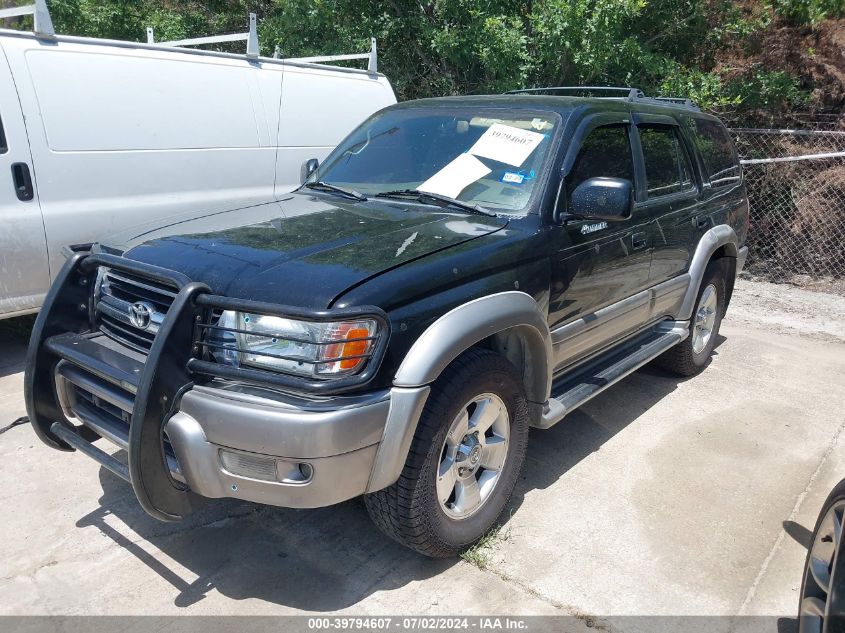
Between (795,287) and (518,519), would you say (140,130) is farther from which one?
(795,287)

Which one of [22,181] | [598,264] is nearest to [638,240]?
[598,264]

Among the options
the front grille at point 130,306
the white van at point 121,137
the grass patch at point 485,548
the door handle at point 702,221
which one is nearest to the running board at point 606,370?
the grass patch at point 485,548

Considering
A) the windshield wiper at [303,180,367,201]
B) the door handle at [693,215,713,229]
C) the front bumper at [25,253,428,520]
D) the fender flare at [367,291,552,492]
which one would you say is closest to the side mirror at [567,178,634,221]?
the fender flare at [367,291,552,492]

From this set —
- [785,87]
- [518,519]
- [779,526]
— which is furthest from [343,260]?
[785,87]

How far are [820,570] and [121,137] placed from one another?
5148mm

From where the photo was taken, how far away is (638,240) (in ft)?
14.2

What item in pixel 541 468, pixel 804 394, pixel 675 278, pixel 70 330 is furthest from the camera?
pixel 804 394

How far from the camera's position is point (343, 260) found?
2.91m

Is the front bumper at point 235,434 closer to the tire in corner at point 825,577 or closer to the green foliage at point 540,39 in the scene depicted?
the tire in corner at point 825,577

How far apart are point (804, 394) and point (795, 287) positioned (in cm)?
370

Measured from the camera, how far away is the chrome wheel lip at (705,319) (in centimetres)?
550

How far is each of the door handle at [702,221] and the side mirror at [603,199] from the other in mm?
1716

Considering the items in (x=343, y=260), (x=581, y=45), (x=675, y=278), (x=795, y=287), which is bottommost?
(x=795, y=287)

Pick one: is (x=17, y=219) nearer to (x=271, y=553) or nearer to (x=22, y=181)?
(x=22, y=181)
